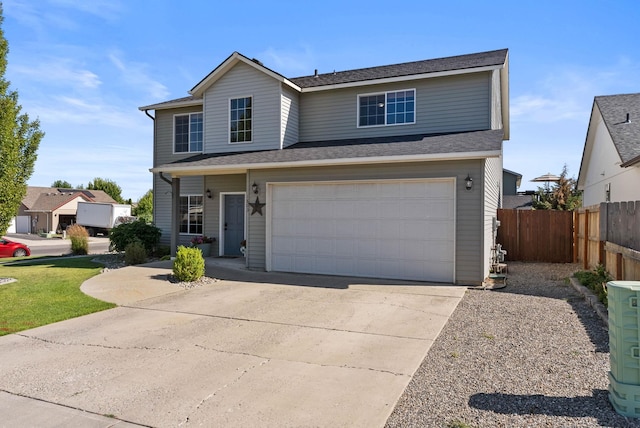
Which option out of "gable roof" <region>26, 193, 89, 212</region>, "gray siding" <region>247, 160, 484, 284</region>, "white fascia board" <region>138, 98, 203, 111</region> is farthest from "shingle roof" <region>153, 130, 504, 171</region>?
"gable roof" <region>26, 193, 89, 212</region>

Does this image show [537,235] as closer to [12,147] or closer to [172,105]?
[172,105]

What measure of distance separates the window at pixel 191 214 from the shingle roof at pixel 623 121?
14.0 metres

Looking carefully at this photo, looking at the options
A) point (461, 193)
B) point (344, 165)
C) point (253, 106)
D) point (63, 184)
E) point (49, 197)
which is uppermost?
point (63, 184)

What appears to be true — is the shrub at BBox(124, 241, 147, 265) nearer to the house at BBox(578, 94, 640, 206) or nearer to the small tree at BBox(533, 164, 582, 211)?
the house at BBox(578, 94, 640, 206)

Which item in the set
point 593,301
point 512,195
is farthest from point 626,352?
point 512,195

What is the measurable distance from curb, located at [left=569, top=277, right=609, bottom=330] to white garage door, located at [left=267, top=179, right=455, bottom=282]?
8.76 feet

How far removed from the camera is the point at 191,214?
1555 centimetres

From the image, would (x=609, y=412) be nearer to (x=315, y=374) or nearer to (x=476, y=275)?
(x=315, y=374)

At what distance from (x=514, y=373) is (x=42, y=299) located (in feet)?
28.7

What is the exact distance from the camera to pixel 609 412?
3494 mm

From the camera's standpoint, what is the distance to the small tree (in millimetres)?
24562

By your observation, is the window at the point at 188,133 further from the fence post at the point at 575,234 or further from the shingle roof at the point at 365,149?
the fence post at the point at 575,234

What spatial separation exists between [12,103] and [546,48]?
1400 centimetres

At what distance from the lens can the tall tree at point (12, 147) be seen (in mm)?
9820
